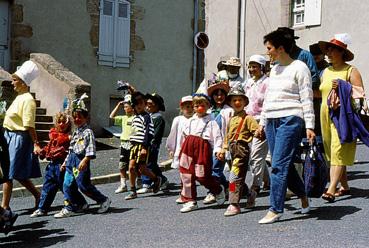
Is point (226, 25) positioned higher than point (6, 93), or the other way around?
point (226, 25)

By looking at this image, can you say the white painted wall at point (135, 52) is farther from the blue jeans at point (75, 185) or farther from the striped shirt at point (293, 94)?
the striped shirt at point (293, 94)

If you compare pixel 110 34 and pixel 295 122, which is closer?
pixel 295 122

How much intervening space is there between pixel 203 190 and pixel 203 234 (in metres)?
2.75

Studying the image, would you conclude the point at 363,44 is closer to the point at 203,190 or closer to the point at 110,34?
the point at 110,34

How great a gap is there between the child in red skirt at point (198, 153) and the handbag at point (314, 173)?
1.13m

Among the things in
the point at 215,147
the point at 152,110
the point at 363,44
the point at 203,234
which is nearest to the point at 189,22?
the point at 363,44

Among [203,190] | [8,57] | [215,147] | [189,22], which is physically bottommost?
[203,190]

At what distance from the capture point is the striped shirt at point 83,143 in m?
6.89

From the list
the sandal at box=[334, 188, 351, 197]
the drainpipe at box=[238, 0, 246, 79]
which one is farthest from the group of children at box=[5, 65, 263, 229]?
the drainpipe at box=[238, 0, 246, 79]

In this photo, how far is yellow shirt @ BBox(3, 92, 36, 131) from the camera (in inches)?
269

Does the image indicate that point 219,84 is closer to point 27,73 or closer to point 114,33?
point 27,73

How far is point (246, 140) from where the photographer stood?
6500 millimetres

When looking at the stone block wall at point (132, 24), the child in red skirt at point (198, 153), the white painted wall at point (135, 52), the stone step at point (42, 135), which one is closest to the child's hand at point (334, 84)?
the child in red skirt at point (198, 153)

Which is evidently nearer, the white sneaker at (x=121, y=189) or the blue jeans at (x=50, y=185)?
the blue jeans at (x=50, y=185)
